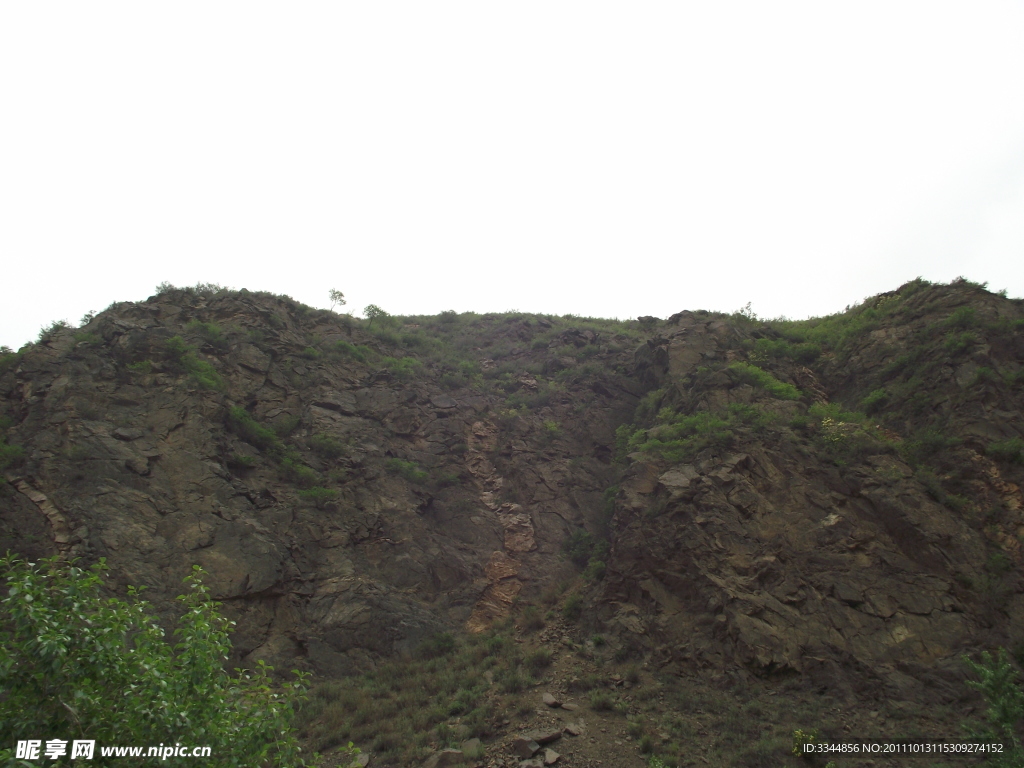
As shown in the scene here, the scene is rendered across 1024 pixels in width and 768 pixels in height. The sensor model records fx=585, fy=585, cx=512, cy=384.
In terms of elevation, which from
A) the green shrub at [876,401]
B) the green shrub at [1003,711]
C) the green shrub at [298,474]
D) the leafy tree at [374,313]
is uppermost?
the leafy tree at [374,313]

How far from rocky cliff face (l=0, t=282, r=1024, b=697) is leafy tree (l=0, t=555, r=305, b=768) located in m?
9.73

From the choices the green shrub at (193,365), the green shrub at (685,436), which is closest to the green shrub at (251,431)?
the green shrub at (193,365)

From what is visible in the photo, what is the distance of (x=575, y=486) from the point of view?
2469 centimetres

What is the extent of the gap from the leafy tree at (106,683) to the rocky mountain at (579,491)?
31.9 feet

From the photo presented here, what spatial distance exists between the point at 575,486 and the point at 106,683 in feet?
63.6

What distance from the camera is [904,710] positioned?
42.0 ft

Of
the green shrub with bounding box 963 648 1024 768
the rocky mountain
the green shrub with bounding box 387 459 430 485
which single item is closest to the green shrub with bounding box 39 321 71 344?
the rocky mountain

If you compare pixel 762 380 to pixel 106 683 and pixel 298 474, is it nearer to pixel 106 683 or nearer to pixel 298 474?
pixel 298 474

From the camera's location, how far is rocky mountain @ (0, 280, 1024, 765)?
50.1 feet

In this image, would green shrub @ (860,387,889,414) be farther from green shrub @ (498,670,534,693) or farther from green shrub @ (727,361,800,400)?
green shrub @ (498,670,534,693)

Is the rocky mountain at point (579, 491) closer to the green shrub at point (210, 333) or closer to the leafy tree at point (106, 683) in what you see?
the green shrub at point (210, 333)

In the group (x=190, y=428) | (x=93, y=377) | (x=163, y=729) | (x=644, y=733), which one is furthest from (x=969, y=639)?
(x=93, y=377)

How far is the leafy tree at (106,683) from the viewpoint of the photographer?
20.3 feet

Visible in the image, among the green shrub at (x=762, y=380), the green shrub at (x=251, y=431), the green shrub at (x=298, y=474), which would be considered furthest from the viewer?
the green shrub at (x=762, y=380)
